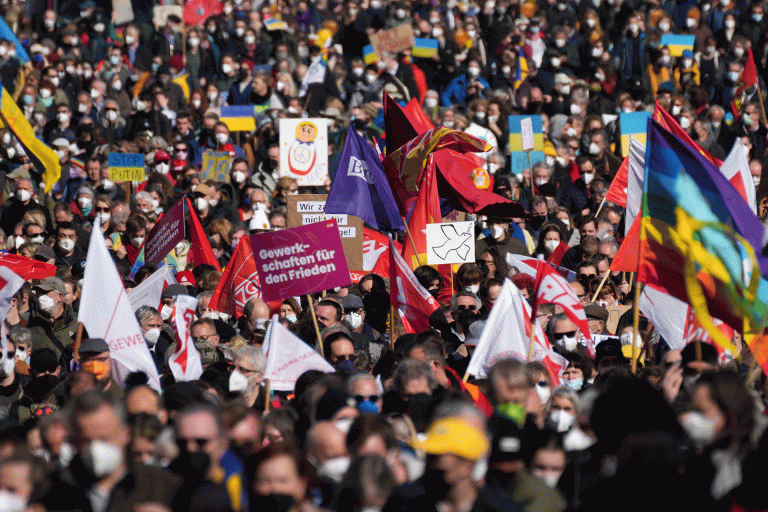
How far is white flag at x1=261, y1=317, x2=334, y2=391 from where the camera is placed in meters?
6.85

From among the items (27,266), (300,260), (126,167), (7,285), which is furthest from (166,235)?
(126,167)

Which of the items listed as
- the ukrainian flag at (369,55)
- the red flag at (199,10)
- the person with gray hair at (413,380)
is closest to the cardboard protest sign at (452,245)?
the person with gray hair at (413,380)

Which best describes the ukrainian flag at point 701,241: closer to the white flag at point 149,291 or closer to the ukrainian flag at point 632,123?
the white flag at point 149,291

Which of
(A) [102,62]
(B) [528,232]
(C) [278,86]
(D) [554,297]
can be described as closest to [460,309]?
(D) [554,297]

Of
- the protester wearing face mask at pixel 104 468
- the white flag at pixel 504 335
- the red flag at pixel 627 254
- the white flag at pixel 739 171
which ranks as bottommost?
the white flag at pixel 504 335

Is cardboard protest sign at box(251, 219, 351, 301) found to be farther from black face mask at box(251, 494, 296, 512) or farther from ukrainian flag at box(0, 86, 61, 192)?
ukrainian flag at box(0, 86, 61, 192)

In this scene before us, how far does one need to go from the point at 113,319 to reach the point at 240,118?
9.18 m

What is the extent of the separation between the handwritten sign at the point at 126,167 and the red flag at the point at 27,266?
135 inches

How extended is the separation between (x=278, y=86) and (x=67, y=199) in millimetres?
3889

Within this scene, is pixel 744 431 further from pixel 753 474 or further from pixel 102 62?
pixel 102 62

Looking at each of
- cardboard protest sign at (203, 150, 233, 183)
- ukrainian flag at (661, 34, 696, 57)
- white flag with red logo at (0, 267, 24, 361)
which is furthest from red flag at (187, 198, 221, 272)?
ukrainian flag at (661, 34, 696, 57)

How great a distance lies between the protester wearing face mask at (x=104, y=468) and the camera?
4297mm

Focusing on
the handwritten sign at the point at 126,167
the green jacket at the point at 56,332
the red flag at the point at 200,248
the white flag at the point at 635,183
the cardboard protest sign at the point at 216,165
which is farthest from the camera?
the cardboard protest sign at the point at 216,165

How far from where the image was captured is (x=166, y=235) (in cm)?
1045
